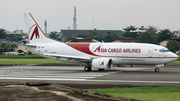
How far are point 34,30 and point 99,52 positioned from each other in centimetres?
931

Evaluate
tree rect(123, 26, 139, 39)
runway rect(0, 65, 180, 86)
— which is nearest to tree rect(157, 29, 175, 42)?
tree rect(123, 26, 139, 39)

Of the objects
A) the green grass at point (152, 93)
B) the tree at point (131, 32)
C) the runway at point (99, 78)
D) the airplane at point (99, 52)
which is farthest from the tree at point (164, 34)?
the green grass at point (152, 93)

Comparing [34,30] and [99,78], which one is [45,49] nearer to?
[34,30]

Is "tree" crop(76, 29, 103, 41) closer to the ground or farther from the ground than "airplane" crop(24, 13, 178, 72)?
farther from the ground

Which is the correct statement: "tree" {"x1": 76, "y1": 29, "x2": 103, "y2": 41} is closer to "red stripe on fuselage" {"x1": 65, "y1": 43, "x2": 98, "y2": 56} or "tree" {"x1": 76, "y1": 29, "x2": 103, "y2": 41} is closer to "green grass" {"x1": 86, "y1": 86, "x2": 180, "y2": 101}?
"red stripe on fuselage" {"x1": 65, "y1": 43, "x2": 98, "y2": 56}

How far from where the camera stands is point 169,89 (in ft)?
53.7

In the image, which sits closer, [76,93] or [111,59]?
[76,93]

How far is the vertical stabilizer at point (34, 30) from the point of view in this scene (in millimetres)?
35062

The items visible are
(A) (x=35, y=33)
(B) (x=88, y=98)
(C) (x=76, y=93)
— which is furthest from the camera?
(A) (x=35, y=33)

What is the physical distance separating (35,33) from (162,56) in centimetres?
1648

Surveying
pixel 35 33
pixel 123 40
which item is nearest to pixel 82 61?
pixel 35 33

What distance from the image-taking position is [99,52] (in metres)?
32.8

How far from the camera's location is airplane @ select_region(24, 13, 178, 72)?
30766mm

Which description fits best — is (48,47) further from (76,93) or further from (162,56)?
(76,93)
